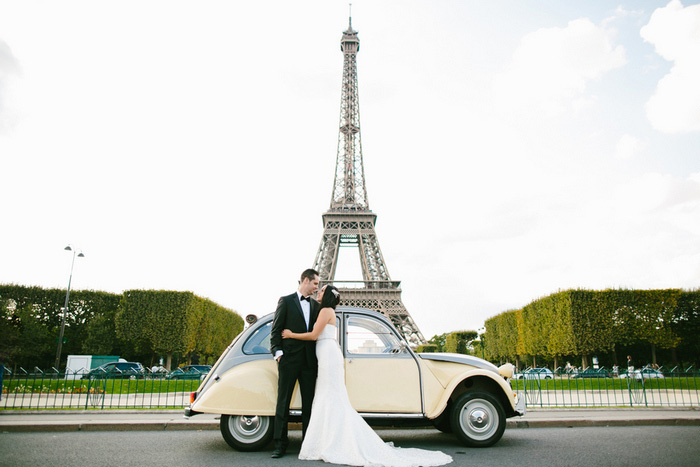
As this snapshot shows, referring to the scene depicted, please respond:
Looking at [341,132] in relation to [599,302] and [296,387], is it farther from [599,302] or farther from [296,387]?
[296,387]

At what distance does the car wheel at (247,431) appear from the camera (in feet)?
17.4

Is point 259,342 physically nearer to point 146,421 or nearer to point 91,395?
point 146,421

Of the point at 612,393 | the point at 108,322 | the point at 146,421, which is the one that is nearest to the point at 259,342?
the point at 146,421

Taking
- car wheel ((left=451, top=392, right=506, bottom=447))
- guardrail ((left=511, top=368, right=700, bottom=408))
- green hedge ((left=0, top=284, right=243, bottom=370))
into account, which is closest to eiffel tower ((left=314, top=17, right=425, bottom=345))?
green hedge ((left=0, top=284, right=243, bottom=370))

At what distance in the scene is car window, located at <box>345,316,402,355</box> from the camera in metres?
5.56

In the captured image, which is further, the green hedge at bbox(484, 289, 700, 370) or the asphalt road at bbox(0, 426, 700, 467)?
the green hedge at bbox(484, 289, 700, 370)

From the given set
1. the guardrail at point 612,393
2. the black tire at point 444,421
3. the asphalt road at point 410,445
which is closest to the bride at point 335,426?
the asphalt road at point 410,445

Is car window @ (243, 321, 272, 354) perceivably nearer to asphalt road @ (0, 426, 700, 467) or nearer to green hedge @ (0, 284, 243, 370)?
asphalt road @ (0, 426, 700, 467)

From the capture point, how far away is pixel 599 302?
29.6 meters

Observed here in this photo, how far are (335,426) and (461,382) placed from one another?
1707 millimetres

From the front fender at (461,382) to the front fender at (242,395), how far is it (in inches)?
68.1

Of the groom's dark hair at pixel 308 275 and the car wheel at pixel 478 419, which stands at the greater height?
the groom's dark hair at pixel 308 275

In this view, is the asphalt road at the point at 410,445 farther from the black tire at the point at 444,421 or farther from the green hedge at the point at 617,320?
the green hedge at the point at 617,320

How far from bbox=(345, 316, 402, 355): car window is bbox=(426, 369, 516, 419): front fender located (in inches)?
26.5
